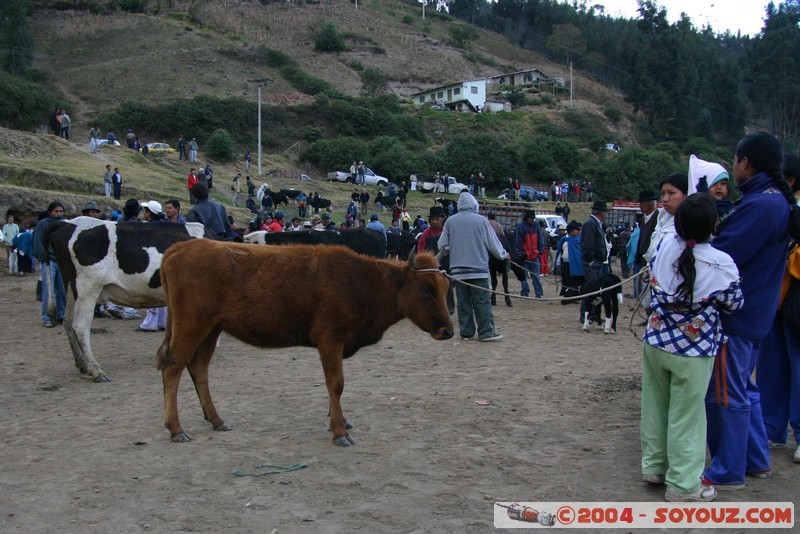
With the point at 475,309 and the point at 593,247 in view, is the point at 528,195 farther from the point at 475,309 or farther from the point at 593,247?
the point at 475,309

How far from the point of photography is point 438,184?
191ft

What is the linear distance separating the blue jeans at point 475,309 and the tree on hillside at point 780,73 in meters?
104

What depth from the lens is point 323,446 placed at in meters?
6.06

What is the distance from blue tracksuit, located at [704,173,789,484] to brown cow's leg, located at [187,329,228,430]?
4.16m

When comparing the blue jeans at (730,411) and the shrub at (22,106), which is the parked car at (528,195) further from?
the blue jeans at (730,411)

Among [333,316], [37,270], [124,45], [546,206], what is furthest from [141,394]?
[124,45]

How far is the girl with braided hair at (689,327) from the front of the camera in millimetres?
4711

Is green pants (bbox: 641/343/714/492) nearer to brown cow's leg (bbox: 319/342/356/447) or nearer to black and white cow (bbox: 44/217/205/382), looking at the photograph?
brown cow's leg (bbox: 319/342/356/447)

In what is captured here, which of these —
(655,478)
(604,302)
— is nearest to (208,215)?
(604,302)

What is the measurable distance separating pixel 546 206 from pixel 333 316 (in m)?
51.0

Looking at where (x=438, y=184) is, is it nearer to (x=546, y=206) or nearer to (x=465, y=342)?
(x=546, y=206)

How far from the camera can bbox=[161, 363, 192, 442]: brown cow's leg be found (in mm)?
6219

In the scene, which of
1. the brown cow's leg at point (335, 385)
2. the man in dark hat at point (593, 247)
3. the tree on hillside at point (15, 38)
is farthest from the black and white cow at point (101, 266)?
the tree on hillside at point (15, 38)

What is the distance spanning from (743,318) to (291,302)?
3583mm
